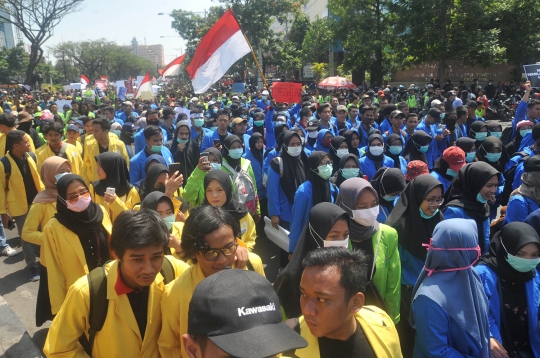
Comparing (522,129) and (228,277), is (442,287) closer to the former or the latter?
(228,277)

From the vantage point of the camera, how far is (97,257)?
10.2 ft

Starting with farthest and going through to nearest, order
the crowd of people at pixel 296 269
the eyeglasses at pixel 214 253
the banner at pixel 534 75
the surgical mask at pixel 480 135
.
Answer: the banner at pixel 534 75 → the surgical mask at pixel 480 135 → the eyeglasses at pixel 214 253 → the crowd of people at pixel 296 269

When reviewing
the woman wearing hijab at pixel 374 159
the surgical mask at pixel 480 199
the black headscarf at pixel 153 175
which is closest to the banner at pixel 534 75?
the woman wearing hijab at pixel 374 159

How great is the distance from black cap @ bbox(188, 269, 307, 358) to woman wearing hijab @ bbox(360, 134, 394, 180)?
485 cm

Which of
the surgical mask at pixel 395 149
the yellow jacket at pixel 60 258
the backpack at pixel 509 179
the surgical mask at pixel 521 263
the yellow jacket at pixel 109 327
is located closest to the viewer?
the yellow jacket at pixel 109 327

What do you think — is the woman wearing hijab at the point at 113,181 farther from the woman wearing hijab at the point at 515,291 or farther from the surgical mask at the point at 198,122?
the surgical mask at the point at 198,122

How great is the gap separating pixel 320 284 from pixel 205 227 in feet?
2.26

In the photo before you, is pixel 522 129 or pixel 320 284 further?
pixel 522 129

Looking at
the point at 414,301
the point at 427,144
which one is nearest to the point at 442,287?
the point at 414,301

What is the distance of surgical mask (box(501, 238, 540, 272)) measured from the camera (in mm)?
2650

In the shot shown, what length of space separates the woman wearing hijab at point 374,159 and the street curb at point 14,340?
4.23 metres

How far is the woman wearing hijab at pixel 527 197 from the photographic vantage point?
3756mm

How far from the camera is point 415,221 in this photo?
345 centimetres

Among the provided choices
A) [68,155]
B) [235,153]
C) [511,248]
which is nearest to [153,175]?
[235,153]
